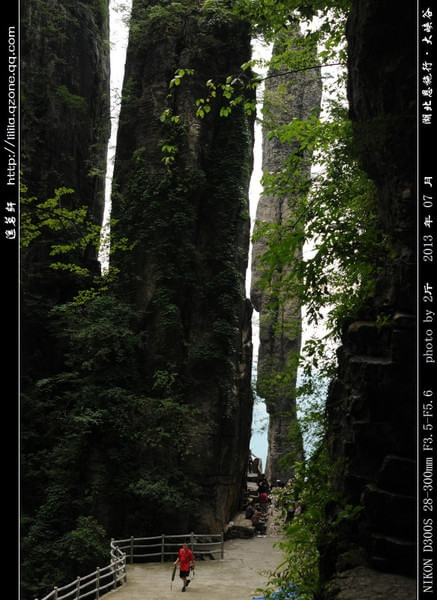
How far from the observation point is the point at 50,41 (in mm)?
27234

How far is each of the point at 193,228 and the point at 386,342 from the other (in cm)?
1826

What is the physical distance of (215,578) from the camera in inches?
687

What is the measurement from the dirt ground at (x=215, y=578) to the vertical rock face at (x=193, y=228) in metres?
2.23

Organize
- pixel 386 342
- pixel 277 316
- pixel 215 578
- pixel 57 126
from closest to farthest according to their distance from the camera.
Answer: pixel 386 342 < pixel 215 578 < pixel 57 126 < pixel 277 316

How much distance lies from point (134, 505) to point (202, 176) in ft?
41.6

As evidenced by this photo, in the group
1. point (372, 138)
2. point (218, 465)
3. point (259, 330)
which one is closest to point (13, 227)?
point (372, 138)

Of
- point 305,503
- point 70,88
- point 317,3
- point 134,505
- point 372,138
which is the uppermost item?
point 70,88

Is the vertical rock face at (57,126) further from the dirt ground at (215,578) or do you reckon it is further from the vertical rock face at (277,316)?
the vertical rock face at (277,316)

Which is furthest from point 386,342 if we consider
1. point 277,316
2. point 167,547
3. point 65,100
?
point 277,316

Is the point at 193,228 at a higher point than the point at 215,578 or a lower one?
higher

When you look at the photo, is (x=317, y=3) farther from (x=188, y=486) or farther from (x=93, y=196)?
(x=93, y=196)

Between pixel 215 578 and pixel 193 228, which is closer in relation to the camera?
pixel 215 578

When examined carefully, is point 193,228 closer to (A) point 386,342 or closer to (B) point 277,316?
(B) point 277,316

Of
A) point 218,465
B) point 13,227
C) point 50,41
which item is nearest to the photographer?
point 13,227
